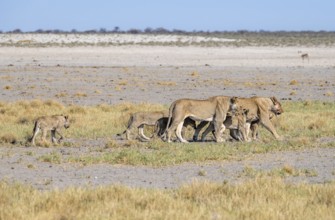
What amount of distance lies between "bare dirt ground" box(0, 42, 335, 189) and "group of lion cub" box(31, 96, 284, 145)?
39.5 inches

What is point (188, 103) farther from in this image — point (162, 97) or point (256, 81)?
point (256, 81)

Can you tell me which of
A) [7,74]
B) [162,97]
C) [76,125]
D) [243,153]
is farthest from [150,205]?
[7,74]

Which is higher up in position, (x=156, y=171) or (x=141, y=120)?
(x=141, y=120)

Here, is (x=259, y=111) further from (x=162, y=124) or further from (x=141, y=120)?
(x=141, y=120)

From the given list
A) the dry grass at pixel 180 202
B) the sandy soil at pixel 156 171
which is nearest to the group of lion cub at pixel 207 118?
the sandy soil at pixel 156 171

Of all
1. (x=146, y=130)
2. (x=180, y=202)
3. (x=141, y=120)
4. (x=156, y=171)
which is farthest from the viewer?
(x=146, y=130)

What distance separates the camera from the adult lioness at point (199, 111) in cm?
1930

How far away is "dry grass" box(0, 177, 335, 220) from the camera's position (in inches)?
420

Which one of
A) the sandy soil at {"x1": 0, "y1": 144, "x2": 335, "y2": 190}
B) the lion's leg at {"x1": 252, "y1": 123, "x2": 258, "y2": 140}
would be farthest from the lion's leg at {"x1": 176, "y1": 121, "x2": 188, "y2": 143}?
the sandy soil at {"x1": 0, "y1": 144, "x2": 335, "y2": 190}

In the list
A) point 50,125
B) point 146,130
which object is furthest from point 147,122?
point 50,125

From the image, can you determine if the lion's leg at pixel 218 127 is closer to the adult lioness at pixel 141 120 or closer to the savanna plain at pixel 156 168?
the savanna plain at pixel 156 168

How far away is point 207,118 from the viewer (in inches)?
770

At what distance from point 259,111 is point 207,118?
4.80 ft

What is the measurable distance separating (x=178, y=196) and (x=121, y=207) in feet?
4.12
